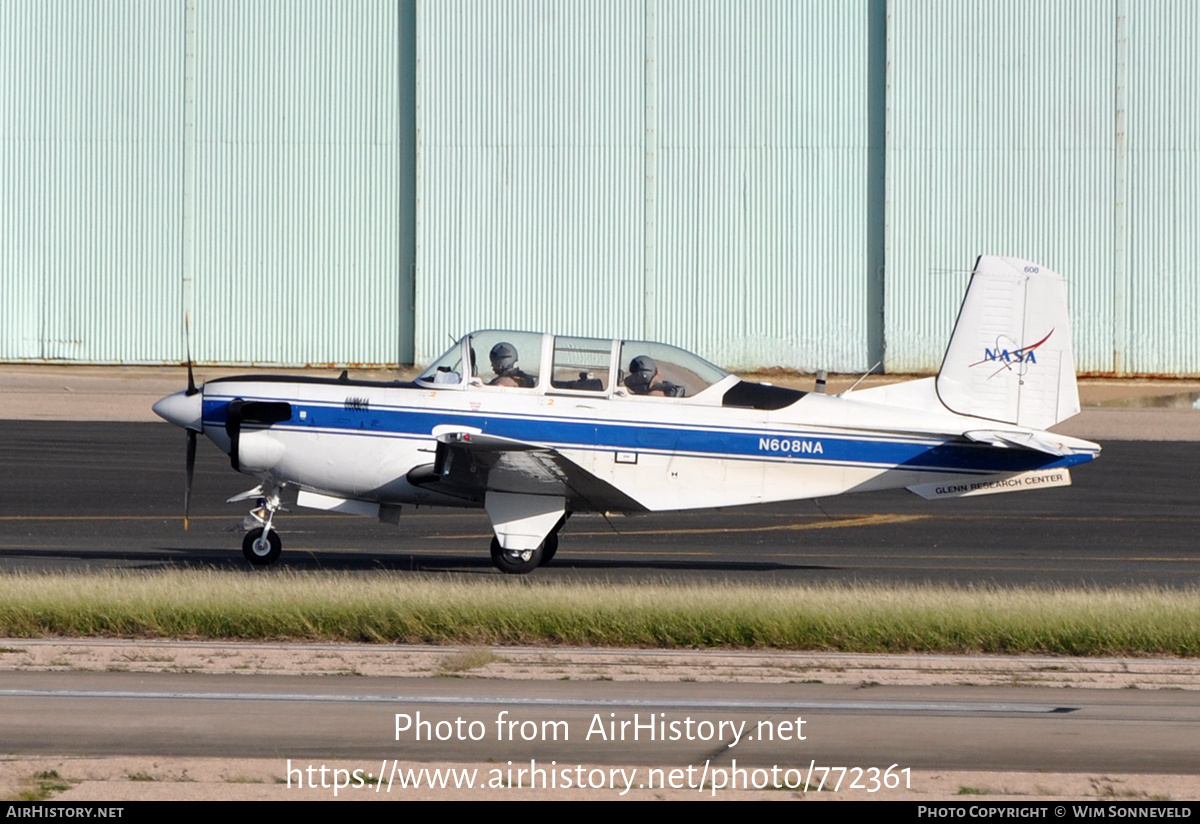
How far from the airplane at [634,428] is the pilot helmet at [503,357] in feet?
0.05

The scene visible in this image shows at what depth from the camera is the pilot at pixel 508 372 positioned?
46.5 ft

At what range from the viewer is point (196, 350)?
27.7m

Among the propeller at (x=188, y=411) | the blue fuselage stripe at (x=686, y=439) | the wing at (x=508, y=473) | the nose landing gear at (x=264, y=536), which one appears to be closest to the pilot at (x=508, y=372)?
the blue fuselage stripe at (x=686, y=439)

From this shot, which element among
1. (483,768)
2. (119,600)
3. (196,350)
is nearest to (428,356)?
(196,350)

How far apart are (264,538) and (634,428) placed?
395 cm

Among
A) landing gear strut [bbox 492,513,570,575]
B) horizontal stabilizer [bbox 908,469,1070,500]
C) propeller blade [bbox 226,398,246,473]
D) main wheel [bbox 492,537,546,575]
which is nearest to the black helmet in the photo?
landing gear strut [bbox 492,513,570,575]

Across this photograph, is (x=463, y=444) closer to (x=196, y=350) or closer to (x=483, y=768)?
(x=483, y=768)

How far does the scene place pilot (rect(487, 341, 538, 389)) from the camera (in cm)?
1418

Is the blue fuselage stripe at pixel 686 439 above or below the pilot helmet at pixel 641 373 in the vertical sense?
below

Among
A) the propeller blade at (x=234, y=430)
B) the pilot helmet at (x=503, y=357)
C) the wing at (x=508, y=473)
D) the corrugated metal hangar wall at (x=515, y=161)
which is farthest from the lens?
the corrugated metal hangar wall at (x=515, y=161)

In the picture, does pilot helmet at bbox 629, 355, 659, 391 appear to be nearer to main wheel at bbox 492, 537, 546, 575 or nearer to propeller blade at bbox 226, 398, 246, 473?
main wheel at bbox 492, 537, 546, 575

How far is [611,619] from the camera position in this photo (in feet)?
34.2

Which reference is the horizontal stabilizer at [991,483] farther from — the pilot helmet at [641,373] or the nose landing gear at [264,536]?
the nose landing gear at [264,536]

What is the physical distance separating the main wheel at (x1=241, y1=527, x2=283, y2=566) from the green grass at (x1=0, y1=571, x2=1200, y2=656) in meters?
2.90
